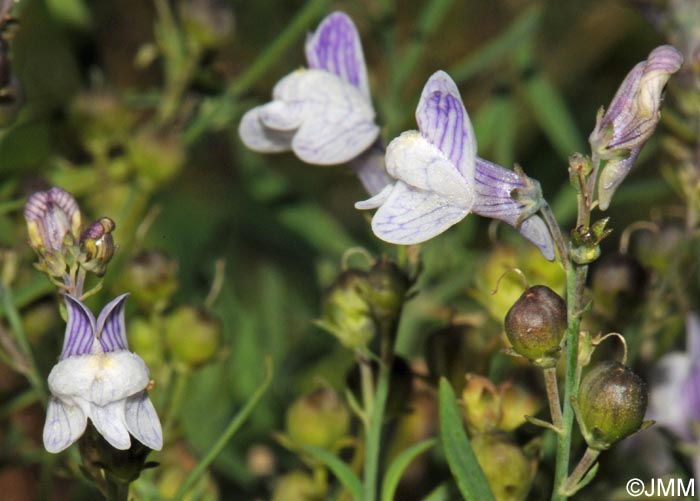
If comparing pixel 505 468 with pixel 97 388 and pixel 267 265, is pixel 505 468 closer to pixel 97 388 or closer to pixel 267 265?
pixel 97 388

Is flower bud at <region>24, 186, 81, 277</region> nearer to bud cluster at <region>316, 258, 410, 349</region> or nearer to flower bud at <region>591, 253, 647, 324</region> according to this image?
bud cluster at <region>316, 258, 410, 349</region>

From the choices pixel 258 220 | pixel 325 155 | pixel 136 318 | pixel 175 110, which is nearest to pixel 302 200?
pixel 258 220

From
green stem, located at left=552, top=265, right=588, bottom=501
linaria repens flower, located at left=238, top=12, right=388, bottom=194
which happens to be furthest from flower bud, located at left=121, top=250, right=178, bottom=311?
green stem, located at left=552, top=265, right=588, bottom=501

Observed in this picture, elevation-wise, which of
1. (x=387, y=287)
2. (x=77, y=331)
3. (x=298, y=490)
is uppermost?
(x=77, y=331)

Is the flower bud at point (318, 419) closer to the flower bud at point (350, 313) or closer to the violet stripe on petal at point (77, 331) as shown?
Answer: the flower bud at point (350, 313)

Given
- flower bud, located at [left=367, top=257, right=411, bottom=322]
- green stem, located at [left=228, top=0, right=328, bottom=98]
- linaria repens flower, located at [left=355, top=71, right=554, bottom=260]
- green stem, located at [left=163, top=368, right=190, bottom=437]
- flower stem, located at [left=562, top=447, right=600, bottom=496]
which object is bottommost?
flower stem, located at [left=562, top=447, right=600, bottom=496]

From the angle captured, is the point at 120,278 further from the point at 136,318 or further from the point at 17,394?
the point at 17,394

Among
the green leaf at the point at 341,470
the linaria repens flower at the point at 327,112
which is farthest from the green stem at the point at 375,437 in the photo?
the linaria repens flower at the point at 327,112

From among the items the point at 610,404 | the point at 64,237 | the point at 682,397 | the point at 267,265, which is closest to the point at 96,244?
the point at 64,237
